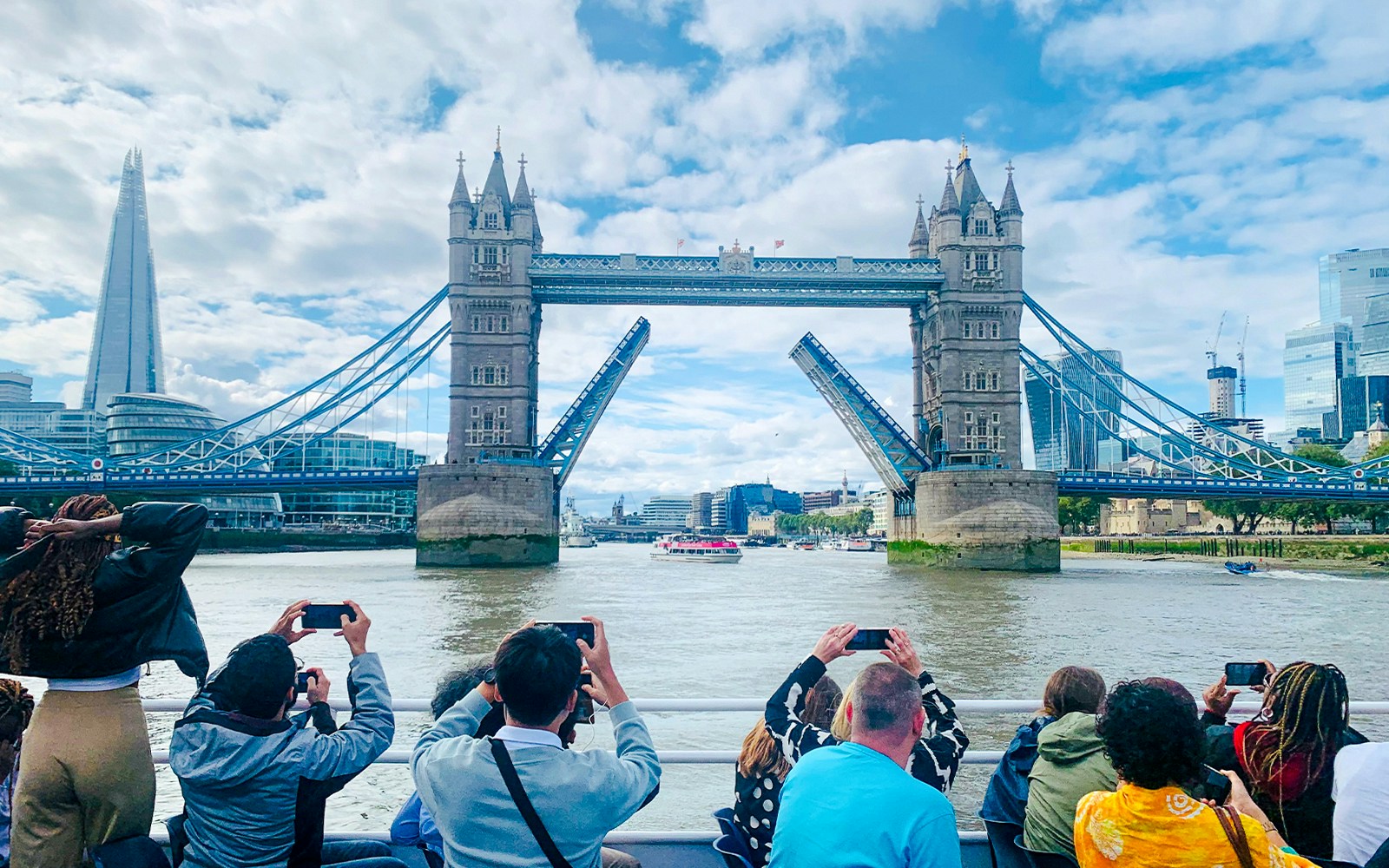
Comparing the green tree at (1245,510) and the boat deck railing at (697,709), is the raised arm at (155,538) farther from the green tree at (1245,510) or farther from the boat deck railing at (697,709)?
the green tree at (1245,510)

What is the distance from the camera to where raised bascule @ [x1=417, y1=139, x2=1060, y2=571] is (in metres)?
36.8

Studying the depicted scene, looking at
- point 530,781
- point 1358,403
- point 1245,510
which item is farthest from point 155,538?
point 1358,403

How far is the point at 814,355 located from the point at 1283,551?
29.6m

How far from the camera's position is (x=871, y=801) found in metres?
2.00

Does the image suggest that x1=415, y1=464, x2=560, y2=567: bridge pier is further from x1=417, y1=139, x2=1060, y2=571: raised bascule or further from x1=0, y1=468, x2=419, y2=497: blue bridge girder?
x1=0, y1=468, x2=419, y2=497: blue bridge girder

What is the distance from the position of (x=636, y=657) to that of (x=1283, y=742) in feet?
34.0

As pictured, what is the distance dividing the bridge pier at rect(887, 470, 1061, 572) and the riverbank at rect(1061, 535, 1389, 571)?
14.1m

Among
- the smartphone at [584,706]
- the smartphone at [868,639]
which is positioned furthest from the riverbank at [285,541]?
the smartphone at [868,639]

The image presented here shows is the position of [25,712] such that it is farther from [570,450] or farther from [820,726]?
[570,450]

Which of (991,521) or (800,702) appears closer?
(800,702)

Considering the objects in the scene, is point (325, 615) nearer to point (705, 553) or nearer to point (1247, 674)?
point (1247, 674)

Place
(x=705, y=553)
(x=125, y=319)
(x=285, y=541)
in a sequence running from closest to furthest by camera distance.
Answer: (x=705, y=553), (x=285, y=541), (x=125, y=319)

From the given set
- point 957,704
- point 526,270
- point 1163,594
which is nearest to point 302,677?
point 957,704

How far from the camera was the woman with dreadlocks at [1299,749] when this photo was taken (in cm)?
272
